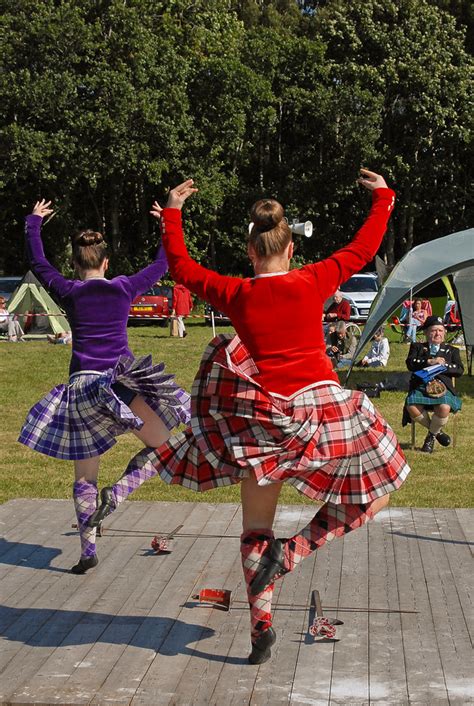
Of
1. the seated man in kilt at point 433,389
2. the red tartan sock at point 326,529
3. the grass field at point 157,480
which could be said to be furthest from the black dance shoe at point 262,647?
the seated man in kilt at point 433,389

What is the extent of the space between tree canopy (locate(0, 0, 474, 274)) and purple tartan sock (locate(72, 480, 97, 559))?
32973 mm

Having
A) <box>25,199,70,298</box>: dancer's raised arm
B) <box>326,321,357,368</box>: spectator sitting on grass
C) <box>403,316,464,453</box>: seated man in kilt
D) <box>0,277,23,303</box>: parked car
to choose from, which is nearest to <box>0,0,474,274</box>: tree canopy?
<box>0,277,23,303</box>: parked car

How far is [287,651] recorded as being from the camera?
495 cm

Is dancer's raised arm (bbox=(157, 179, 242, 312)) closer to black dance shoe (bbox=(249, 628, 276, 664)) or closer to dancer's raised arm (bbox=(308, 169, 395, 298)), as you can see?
dancer's raised arm (bbox=(308, 169, 395, 298))

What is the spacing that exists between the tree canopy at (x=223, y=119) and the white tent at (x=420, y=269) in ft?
75.9

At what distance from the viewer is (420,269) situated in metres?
17.1

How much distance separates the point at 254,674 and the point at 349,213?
142 feet

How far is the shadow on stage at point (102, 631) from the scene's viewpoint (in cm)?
505

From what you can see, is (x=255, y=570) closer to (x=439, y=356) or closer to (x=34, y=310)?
(x=439, y=356)

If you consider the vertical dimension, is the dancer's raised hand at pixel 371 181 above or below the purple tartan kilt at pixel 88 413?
above

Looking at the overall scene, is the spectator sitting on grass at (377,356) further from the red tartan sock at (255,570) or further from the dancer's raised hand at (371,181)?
the red tartan sock at (255,570)

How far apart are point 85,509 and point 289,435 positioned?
2114mm

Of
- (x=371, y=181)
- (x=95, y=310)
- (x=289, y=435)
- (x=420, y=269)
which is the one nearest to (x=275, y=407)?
(x=289, y=435)

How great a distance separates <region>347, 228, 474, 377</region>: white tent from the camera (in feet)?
54.9
